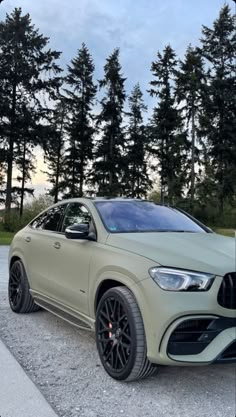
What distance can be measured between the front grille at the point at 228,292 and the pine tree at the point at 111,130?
40.7m

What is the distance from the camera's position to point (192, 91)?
43688 millimetres

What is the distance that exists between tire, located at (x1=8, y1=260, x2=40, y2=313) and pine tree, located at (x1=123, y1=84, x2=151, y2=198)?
39.2m

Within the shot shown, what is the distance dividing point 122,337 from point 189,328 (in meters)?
0.62

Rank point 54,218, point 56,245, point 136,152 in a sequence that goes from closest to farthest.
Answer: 1. point 56,245
2. point 54,218
3. point 136,152

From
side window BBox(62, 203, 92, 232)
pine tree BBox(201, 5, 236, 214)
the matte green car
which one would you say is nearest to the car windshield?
the matte green car

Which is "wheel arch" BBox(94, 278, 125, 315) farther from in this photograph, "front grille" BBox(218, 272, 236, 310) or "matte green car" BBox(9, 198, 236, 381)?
"front grille" BBox(218, 272, 236, 310)

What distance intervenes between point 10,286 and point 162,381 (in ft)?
10.1

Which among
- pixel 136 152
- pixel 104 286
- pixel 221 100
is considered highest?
pixel 221 100

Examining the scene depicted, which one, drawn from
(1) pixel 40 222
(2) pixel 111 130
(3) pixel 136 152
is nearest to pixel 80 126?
(2) pixel 111 130

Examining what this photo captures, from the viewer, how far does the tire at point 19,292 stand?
18.9 ft

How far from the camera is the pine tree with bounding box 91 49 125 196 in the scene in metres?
44.5

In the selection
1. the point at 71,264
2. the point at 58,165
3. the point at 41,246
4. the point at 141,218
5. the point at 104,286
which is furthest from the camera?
the point at 58,165

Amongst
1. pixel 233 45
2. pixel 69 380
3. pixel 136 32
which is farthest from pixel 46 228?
pixel 233 45

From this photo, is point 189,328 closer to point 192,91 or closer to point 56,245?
point 56,245
